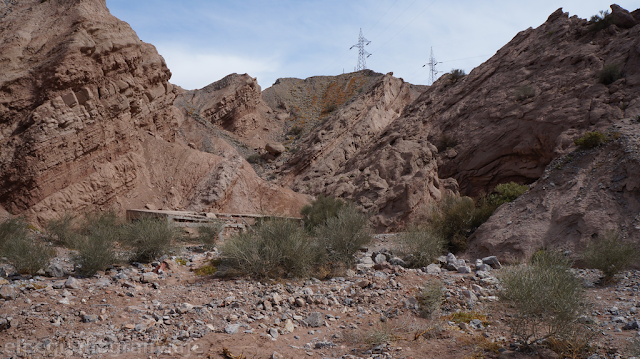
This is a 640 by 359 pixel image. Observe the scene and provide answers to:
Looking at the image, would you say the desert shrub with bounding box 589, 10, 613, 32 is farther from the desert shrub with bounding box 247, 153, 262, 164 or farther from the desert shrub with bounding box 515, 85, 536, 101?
the desert shrub with bounding box 247, 153, 262, 164

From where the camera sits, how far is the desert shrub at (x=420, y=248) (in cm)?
979

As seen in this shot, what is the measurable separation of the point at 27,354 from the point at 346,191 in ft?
53.4

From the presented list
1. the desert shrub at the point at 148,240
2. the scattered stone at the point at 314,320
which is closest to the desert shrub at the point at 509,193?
the scattered stone at the point at 314,320

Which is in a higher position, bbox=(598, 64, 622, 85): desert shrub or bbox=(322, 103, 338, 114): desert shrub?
bbox=(322, 103, 338, 114): desert shrub

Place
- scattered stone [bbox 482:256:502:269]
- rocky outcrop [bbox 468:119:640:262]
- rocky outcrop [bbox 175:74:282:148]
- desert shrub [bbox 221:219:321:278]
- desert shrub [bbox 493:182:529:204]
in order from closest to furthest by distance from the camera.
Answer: desert shrub [bbox 221:219:321:278], rocky outcrop [bbox 468:119:640:262], scattered stone [bbox 482:256:502:269], desert shrub [bbox 493:182:529:204], rocky outcrop [bbox 175:74:282:148]

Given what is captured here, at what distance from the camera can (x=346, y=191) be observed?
66.0ft

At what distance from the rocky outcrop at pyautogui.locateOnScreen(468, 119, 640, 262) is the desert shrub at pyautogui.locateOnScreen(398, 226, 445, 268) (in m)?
1.65

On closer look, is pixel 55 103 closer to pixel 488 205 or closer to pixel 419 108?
pixel 488 205

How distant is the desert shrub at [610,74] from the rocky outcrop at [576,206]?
16.1 feet

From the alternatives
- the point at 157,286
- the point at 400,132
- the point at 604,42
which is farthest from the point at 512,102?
the point at 157,286

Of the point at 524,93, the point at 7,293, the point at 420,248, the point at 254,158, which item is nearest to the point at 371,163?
the point at 524,93

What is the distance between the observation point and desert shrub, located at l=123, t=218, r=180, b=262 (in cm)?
→ 973

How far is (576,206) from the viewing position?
33.3ft

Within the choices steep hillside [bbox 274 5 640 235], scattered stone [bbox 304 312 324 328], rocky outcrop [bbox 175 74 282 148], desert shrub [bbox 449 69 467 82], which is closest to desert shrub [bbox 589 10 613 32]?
steep hillside [bbox 274 5 640 235]
